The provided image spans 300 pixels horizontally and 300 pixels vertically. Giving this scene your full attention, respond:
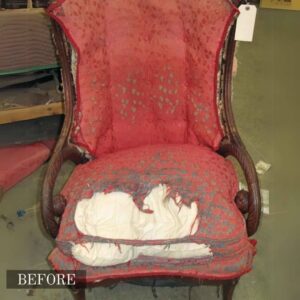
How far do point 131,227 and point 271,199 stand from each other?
1043 millimetres

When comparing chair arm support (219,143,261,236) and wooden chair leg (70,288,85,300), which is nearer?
chair arm support (219,143,261,236)

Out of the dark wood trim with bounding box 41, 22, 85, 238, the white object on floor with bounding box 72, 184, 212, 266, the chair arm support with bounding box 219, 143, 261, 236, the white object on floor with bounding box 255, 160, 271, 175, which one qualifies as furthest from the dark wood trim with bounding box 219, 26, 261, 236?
the white object on floor with bounding box 255, 160, 271, 175

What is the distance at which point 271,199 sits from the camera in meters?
1.95

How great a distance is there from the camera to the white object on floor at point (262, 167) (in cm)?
210

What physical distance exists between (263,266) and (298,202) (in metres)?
0.43

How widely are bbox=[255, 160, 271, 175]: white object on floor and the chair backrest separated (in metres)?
0.79

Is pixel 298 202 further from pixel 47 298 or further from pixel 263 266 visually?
pixel 47 298

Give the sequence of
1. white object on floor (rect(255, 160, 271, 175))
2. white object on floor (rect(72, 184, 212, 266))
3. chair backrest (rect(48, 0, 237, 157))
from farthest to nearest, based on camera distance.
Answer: white object on floor (rect(255, 160, 271, 175)) → chair backrest (rect(48, 0, 237, 157)) → white object on floor (rect(72, 184, 212, 266))

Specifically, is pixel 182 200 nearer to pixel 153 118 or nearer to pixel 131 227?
pixel 131 227

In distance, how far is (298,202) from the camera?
6.39ft

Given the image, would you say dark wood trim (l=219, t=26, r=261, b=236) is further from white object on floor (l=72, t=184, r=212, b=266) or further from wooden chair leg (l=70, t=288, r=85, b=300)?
wooden chair leg (l=70, t=288, r=85, b=300)

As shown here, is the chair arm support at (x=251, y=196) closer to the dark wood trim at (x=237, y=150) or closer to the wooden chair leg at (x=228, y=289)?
the dark wood trim at (x=237, y=150)

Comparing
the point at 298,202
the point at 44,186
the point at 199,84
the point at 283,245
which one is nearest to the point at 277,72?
the point at 298,202

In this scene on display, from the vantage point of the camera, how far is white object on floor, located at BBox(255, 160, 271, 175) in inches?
82.6
